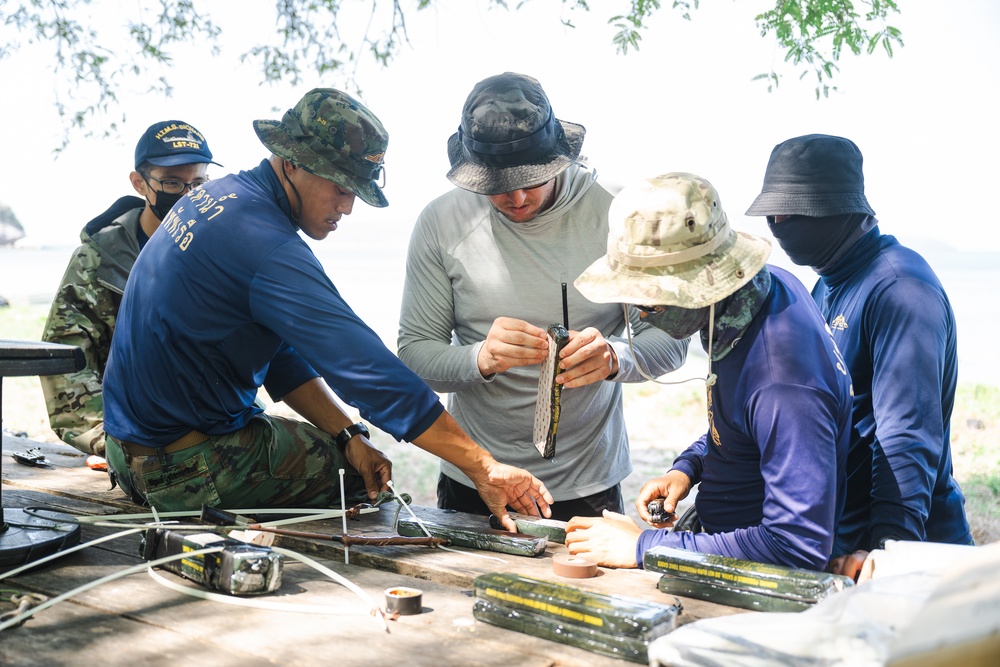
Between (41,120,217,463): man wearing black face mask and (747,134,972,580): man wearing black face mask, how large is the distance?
2.64 meters

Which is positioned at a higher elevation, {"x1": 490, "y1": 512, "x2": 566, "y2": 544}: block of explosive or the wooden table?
{"x1": 490, "y1": 512, "x2": 566, "y2": 544}: block of explosive

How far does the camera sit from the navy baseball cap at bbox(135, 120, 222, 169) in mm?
3816

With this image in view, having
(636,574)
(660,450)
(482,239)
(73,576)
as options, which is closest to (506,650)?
(636,574)

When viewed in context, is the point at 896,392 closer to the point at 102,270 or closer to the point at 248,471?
the point at 248,471

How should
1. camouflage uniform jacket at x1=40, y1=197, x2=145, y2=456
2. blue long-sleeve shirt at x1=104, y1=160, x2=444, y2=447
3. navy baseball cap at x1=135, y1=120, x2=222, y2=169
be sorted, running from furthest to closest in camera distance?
navy baseball cap at x1=135, y1=120, x2=222, y2=169
camouflage uniform jacket at x1=40, y1=197, x2=145, y2=456
blue long-sleeve shirt at x1=104, y1=160, x2=444, y2=447

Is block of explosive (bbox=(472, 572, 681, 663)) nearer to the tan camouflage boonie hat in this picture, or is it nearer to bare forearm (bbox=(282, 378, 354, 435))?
the tan camouflage boonie hat

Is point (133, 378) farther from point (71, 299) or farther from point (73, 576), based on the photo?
point (71, 299)

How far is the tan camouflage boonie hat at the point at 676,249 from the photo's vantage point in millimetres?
1901

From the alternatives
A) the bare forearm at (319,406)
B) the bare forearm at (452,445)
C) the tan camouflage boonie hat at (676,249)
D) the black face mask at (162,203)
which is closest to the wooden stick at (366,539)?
the bare forearm at (452,445)

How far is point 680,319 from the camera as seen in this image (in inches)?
79.9

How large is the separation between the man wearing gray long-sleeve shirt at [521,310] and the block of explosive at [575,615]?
4.06ft

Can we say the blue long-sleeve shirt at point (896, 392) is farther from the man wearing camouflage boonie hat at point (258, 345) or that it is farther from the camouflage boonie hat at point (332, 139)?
the camouflage boonie hat at point (332, 139)

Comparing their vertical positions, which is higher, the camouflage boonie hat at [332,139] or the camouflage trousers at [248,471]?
the camouflage boonie hat at [332,139]

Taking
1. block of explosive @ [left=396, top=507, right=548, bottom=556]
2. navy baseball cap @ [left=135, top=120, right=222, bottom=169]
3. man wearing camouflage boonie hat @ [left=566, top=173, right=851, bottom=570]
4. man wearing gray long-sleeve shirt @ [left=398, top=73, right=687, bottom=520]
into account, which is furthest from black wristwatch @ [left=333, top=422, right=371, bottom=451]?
navy baseball cap @ [left=135, top=120, right=222, bottom=169]
